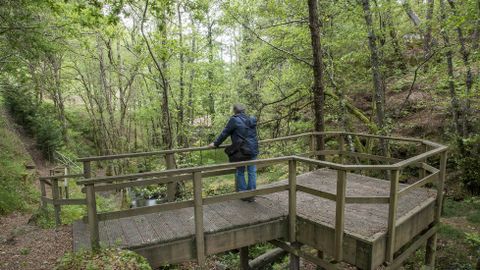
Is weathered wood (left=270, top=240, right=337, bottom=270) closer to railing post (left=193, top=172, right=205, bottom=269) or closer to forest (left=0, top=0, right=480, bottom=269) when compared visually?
railing post (left=193, top=172, right=205, bottom=269)

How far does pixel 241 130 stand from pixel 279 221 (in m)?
1.75

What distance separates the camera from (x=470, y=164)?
9719mm

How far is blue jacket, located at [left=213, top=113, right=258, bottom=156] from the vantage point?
18.4 ft

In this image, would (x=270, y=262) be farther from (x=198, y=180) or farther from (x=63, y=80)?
(x=63, y=80)

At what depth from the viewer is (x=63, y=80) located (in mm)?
20594

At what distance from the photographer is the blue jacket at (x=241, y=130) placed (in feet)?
18.4

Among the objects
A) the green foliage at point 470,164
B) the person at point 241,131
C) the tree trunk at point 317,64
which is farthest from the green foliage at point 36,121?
the green foliage at point 470,164

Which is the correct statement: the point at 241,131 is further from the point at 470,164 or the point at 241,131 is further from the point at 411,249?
the point at 470,164

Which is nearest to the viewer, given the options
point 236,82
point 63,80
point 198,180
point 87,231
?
point 198,180

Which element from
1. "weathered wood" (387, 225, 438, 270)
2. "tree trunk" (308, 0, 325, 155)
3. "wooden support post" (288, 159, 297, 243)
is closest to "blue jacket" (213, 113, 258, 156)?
A: "wooden support post" (288, 159, 297, 243)

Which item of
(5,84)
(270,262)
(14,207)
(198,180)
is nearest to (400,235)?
(198,180)

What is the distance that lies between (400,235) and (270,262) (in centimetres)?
419

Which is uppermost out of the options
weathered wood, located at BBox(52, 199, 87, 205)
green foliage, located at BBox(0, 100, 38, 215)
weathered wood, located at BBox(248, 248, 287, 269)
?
weathered wood, located at BBox(52, 199, 87, 205)

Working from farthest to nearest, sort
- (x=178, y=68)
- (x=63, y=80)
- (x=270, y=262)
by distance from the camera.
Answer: (x=63, y=80) → (x=178, y=68) → (x=270, y=262)
